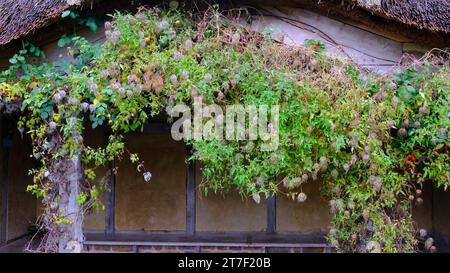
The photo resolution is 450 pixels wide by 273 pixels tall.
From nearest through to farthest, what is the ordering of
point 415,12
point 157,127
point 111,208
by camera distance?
point 415,12
point 157,127
point 111,208

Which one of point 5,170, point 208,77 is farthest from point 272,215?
point 5,170

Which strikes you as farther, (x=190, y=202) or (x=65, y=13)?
(x=190, y=202)

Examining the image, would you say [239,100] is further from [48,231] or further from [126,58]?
[48,231]

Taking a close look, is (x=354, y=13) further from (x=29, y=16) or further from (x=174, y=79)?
(x=29, y=16)

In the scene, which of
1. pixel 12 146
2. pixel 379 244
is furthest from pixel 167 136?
pixel 379 244

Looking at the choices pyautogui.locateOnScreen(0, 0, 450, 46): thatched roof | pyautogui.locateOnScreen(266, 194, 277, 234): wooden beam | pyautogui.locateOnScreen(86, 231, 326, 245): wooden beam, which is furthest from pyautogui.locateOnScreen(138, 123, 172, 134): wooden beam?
pyautogui.locateOnScreen(0, 0, 450, 46): thatched roof

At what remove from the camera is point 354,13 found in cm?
388

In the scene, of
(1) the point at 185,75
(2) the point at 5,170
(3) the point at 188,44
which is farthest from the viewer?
(2) the point at 5,170

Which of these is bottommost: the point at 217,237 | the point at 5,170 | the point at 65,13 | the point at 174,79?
the point at 217,237

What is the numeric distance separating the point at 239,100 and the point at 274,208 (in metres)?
2.66

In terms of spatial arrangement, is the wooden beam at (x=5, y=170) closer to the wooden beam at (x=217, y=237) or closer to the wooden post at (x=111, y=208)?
the wooden beam at (x=217, y=237)

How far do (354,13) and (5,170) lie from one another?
15.5ft

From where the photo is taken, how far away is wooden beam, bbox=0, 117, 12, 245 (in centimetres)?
553

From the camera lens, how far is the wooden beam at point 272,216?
231 inches
